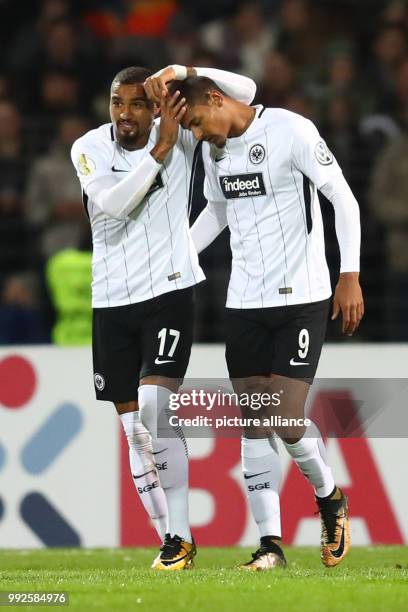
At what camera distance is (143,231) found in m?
7.36

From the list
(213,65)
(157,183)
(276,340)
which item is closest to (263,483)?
(276,340)

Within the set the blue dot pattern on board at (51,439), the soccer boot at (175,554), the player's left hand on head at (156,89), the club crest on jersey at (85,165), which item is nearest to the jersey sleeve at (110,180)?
the club crest on jersey at (85,165)

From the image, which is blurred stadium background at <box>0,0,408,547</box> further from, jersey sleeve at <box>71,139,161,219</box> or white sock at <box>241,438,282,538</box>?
white sock at <box>241,438,282,538</box>

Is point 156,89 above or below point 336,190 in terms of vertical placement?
above

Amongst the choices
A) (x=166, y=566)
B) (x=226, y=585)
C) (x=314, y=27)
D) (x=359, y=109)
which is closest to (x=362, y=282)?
(x=359, y=109)

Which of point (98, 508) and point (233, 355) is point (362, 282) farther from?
point (233, 355)

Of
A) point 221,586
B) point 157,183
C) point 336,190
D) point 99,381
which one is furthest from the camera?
point 99,381

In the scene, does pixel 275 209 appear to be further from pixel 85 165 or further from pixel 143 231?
pixel 85 165

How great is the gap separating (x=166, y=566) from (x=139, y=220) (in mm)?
1675

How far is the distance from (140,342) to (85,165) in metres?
0.91

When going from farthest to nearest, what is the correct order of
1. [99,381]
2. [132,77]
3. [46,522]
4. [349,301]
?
[46,522] → [99,381] → [132,77] → [349,301]

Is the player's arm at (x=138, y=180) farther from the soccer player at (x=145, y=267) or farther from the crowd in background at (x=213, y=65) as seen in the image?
the crowd in background at (x=213, y=65)

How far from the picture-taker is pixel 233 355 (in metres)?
7.16

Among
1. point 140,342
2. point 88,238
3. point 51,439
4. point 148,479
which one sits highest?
point 88,238
